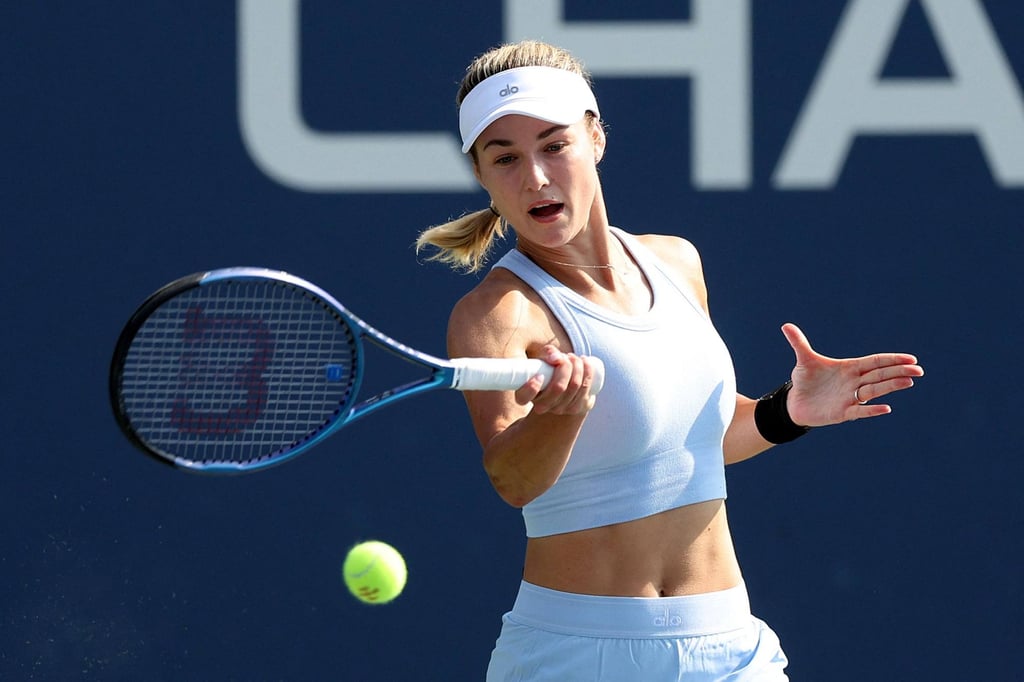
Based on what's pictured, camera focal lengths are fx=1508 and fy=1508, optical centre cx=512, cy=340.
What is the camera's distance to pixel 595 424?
6.86ft

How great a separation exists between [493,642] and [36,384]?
1.17 meters

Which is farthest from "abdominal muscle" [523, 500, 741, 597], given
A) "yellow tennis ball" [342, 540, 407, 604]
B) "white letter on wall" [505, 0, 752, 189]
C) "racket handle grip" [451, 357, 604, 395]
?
"white letter on wall" [505, 0, 752, 189]

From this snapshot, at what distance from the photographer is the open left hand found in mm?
2289

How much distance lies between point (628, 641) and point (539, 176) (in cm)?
66

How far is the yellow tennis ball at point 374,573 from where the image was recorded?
300cm

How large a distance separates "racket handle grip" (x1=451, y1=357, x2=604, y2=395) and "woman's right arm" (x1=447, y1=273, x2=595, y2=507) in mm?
19

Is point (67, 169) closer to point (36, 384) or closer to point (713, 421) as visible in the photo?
point (36, 384)

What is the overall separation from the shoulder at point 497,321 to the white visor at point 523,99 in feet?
0.79

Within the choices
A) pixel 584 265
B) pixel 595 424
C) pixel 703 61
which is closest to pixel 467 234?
pixel 584 265

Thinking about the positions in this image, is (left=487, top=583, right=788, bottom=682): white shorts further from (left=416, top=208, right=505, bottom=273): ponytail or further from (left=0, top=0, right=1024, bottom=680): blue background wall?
(left=0, top=0, right=1024, bottom=680): blue background wall

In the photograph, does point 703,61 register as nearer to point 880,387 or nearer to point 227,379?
point 880,387

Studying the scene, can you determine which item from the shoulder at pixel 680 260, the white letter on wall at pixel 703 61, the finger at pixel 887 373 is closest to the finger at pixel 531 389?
A: the shoulder at pixel 680 260

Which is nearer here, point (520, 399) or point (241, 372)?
point (520, 399)

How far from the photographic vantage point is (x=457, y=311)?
6.92 ft
